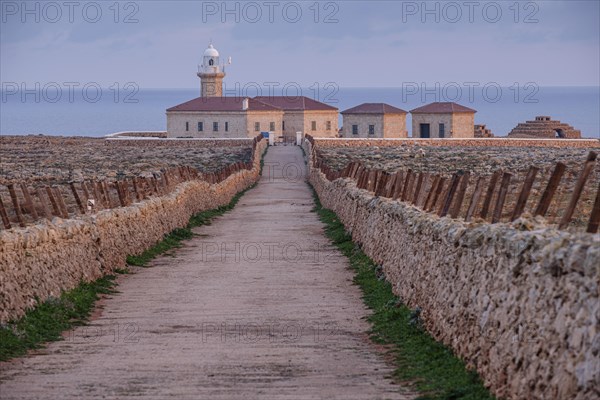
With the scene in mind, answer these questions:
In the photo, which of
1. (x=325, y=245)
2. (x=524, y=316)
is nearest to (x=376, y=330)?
(x=524, y=316)

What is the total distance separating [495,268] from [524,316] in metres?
1.08

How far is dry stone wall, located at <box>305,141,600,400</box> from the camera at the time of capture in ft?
23.0

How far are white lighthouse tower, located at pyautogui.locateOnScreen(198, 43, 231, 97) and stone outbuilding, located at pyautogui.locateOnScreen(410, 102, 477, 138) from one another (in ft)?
64.0

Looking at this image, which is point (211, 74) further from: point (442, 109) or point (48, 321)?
point (48, 321)

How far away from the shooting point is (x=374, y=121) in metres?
99.3

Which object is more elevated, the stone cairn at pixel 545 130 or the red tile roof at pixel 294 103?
the red tile roof at pixel 294 103

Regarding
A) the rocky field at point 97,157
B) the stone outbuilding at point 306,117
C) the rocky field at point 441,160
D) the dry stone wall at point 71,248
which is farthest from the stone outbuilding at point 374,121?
the dry stone wall at point 71,248

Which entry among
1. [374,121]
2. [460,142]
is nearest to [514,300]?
[460,142]

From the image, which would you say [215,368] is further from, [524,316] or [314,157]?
[314,157]

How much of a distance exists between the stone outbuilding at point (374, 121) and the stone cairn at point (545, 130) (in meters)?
16.0

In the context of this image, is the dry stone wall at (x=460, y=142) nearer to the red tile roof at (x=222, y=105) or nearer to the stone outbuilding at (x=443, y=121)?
the stone outbuilding at (x=443, y=121)

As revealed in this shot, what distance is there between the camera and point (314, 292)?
607 inches

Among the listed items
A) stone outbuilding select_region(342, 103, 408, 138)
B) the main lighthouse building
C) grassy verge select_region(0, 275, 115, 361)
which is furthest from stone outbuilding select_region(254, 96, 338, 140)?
grassy verge select_region(0, 275, 115, 361)

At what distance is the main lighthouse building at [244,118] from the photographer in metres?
97.1
